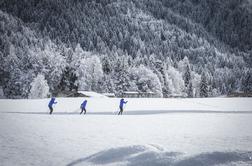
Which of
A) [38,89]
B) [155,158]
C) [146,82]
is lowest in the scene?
[146,82]

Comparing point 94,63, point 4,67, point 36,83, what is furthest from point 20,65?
point 94,63

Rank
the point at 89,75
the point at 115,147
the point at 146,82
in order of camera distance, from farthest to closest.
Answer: the point at 89,75
the point at 146,82
the point at 115,147

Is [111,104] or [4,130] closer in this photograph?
[4,130]

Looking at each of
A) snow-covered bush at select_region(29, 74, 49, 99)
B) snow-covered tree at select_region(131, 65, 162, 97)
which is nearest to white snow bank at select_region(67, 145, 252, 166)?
snow-covered bush at select_region(29, 74, 49, 99)

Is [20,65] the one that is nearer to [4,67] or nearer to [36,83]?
[4,67]

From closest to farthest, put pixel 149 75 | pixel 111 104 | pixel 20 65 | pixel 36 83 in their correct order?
pixel 111 104 → pixel 36 83 → pixel 20 65 → pixel 149 75

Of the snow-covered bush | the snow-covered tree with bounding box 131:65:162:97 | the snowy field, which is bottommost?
the snow-covered tree with bounding box 131:65:162:97

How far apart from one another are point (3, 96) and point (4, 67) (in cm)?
1538

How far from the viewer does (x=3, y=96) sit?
89000 millimetres

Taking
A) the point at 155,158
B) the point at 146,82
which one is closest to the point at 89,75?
the point at 146,82

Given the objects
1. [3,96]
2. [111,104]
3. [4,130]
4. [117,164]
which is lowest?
[3,96]

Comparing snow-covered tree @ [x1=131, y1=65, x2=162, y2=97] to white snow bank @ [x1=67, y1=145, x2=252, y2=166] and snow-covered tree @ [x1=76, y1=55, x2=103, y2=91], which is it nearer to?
snow-covered tree @ [x1=76, y1=55, x2=103, y2=91]

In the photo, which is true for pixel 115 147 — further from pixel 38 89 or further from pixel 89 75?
pixel 89 75

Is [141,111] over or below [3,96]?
over
